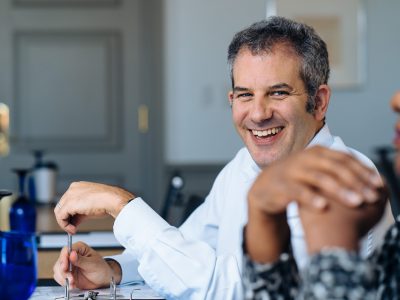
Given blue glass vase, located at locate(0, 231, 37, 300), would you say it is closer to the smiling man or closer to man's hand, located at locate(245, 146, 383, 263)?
the smiling man

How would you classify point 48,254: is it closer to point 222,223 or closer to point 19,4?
point 222,223

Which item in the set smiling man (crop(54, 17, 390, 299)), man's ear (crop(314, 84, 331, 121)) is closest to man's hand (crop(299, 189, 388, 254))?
smiling man (crop(54, 17, 390, 299))

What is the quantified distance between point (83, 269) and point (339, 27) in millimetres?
3841

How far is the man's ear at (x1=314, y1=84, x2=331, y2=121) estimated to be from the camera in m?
1.80

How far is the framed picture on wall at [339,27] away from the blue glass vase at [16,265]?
13.2 ft

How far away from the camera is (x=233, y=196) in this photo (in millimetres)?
1910

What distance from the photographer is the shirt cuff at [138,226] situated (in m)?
1.36

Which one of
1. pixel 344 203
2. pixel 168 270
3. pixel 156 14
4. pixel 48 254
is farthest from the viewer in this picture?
pixel 156 14


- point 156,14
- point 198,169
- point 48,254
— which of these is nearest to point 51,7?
point 156,14

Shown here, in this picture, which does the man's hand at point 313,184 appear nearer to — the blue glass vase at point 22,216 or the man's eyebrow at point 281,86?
the man's eyebrow at point 281,86

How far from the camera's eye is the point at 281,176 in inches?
29.5

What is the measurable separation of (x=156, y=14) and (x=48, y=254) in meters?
3.11

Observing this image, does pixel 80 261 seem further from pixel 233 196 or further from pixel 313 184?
pixel 313 184

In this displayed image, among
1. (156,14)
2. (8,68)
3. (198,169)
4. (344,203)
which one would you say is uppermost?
(156,14)
